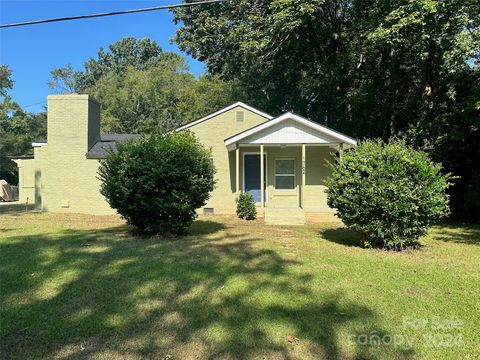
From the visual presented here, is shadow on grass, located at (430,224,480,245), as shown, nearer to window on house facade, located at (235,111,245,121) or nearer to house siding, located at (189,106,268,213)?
house siding, located at (189,106,268,213)

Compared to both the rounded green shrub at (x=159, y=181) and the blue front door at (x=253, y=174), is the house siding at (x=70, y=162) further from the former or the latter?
the rounded green shrub at (x=159, y=181)

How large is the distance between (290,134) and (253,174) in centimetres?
252

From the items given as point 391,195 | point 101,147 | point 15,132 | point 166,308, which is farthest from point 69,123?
point 15,132

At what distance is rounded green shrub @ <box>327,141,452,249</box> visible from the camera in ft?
24.8

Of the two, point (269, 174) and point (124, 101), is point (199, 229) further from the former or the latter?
point (124, 101)

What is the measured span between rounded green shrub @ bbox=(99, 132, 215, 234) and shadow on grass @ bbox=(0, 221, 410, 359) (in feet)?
5.30

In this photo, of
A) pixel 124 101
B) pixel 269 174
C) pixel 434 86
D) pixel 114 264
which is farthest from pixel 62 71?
pixel 114 264

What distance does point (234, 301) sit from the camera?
479 cm

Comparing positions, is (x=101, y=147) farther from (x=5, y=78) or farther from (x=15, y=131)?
(x=15, y=131)

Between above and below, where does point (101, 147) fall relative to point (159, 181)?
above

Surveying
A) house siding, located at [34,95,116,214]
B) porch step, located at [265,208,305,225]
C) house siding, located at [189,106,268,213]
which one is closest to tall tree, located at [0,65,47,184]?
house siding, located at [34,95,116,214]

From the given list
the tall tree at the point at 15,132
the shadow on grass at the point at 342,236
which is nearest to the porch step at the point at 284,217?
the shadow on grass at the point at 342,236

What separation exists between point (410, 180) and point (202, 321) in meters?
5.34

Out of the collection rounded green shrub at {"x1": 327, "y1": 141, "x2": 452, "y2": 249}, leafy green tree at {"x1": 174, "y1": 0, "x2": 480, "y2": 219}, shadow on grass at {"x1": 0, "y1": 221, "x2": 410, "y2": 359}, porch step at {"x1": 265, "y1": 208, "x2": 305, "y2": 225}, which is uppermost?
leafy green tree at {"x1": 174, "y1": 0, "x2": 480, "y2": 219}
